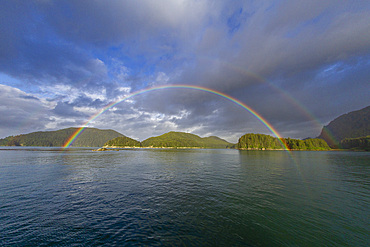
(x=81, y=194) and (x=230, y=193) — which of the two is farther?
(x=230, y=193)

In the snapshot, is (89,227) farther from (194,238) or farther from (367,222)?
(367,222)

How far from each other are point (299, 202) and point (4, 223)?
32367 millimetres

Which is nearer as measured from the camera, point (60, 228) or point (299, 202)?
point (60, 228)

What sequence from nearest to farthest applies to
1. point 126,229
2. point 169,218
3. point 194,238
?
point 194,238
point 126,229
point 169,218

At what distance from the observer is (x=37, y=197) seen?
19.5 m

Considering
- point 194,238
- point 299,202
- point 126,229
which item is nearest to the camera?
point 194,238

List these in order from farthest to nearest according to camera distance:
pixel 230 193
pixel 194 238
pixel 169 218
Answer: pixel 230 193 → pixel 169 218 → pixel 194 238

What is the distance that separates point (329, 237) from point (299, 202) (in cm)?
862

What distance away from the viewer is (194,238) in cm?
1103

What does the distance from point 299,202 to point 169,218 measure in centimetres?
1783

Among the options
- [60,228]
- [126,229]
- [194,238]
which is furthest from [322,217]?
[60,228]

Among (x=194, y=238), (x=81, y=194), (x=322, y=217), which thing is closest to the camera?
(x=194, y=238)

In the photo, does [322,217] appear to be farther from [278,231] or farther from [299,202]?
[278,231]

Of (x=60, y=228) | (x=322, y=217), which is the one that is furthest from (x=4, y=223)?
(x=322, y=217)
